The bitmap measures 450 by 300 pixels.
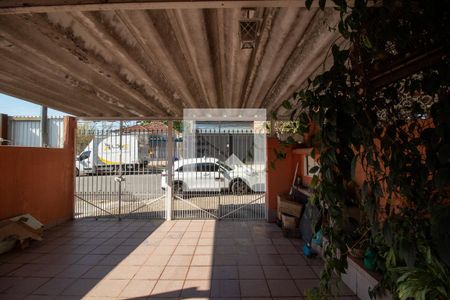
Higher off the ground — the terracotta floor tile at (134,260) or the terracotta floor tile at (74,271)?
the terracotta floor tile at (134,260)

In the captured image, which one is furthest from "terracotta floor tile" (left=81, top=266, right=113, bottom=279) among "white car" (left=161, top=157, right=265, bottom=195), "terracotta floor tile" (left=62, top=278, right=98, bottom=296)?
"white car" (left=161, top=157, right=265, bottom=195)

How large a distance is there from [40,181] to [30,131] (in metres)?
3.23

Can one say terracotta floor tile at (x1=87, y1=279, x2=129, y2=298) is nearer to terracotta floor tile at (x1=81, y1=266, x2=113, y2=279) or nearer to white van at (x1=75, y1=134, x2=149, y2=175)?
terracotta floor tile at (x1=81, y1=266, x2=113, y2=279)

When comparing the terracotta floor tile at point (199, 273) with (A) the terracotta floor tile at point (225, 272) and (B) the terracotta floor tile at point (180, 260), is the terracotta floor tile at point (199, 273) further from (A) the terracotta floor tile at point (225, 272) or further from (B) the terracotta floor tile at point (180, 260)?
(B) the terracotta floor tile at point (180, 260)

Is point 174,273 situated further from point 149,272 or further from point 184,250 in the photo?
point 184,250

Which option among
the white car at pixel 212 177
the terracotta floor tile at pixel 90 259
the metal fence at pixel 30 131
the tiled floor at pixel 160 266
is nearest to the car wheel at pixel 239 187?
the white car at pixel 212 177

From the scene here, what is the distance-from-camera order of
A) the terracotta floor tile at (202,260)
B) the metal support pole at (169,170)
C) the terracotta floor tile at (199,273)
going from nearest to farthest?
the terracotta floor tile at (199,273)
the terracotta floor tile at (202,260)
the metal support pole at (169,170)

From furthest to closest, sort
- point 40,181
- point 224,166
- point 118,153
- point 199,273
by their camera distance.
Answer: point 224,166, point 118,153, point 40,181, point 199,273

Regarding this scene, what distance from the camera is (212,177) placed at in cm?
641

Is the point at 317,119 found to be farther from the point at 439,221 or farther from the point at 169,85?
the point at 169,85

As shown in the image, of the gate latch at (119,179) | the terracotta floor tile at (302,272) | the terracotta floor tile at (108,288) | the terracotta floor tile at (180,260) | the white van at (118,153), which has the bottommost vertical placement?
the terracotta floor tile at (302,272)

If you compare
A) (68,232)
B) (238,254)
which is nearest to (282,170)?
(238,254)

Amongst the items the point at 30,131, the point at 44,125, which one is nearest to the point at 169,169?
the point at 44,125

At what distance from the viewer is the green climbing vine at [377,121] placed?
96 cm
